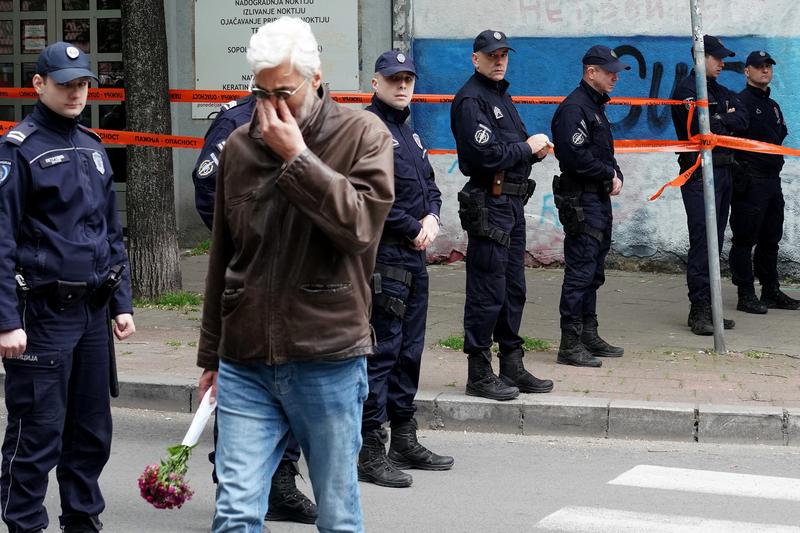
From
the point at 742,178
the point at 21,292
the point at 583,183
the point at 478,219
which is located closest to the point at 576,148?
the point at 583,183

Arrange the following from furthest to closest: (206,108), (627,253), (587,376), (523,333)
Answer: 1. (206,108)
2. (627,253)
3. (523,333)
4. (587,376)

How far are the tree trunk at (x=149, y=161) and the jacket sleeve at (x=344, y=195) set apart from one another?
24.9 feet

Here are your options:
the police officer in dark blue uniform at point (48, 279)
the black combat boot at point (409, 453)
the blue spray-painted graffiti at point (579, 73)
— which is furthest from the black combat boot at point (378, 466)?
the blue spray-painted graffiti at point (579, 73)

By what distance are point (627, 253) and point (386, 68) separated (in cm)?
700

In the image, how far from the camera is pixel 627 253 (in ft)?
41.6

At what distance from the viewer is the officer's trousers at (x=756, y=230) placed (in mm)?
10625

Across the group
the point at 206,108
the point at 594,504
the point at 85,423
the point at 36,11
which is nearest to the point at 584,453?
the point at 594,504

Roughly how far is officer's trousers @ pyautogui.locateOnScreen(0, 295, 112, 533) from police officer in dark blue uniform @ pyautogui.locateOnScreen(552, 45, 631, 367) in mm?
4142

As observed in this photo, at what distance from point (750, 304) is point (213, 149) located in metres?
6.32

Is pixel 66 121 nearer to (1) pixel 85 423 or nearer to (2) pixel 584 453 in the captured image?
(1) pixel 85 423

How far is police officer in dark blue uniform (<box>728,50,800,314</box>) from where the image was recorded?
10.5 metres

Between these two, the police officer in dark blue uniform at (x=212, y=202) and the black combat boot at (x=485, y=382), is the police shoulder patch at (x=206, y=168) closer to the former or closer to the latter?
the police officer in dark blue uniform at (x=212, y=202)

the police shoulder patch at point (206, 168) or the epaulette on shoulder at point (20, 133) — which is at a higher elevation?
the epaulette on shoulder at point (20, 133)

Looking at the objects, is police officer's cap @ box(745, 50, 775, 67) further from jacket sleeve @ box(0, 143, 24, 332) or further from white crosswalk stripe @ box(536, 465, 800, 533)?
jacket sleeve @ box(0, 143, 24, 332)
